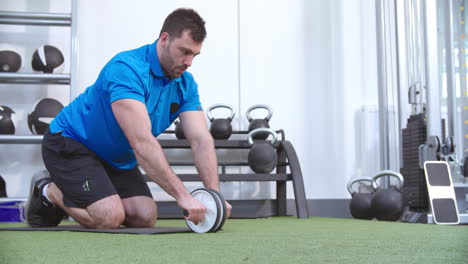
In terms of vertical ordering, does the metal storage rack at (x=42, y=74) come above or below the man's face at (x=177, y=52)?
above

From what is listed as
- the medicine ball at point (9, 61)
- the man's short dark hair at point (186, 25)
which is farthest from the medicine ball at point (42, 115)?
the man's short dark hair at point (186, 25)

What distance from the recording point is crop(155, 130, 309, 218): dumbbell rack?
4.04 m

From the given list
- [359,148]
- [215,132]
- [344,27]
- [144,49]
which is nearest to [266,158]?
[215,132]

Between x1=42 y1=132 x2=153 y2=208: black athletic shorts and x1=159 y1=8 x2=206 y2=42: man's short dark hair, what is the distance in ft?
2.24

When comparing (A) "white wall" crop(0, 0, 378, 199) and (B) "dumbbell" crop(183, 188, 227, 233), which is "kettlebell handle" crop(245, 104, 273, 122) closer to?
(A) "white wall" crop(0, 0, 378, 199)

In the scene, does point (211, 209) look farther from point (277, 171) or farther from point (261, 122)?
point (277, 171)

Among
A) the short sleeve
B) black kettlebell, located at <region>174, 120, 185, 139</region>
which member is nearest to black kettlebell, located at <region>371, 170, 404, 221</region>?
black kettlebell, located at <region>174, 120, 185, 139</region>

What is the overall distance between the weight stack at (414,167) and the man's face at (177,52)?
2.11 metres

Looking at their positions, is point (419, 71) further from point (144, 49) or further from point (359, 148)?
point (144, 49)

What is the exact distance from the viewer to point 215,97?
4.75 m

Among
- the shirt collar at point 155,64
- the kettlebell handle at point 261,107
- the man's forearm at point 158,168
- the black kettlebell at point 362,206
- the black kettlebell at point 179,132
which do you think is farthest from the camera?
the kettlebell handle at point 261,107

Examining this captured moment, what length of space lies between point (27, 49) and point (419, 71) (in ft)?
9.40

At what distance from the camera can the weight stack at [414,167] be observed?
12.5 ft

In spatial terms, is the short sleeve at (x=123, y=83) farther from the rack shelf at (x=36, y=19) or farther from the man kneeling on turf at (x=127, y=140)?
the rack shelf at (x=36, y=19)
